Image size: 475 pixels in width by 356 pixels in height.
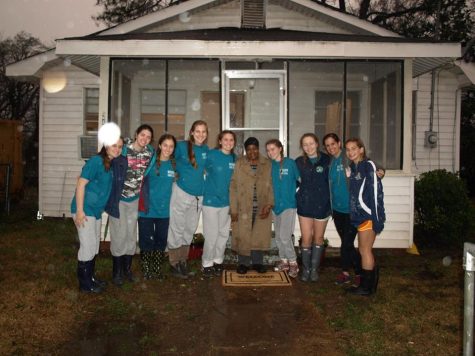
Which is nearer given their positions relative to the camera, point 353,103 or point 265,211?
Answer: point 265,211

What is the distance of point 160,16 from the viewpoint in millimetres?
10062

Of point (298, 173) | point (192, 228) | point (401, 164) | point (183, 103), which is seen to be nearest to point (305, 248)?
point (298, 173)

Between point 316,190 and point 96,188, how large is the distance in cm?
257

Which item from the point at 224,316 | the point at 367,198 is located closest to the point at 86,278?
the point at 224,316

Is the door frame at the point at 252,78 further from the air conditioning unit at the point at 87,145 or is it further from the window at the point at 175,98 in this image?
the air conditioning unit at the point at 87,145

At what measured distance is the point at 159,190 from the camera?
5.56 meters

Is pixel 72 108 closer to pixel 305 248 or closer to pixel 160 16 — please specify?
pixel 160 16

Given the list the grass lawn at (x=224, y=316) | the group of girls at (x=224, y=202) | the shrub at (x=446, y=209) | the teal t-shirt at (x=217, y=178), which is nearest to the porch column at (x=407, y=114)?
the shrub at (x=446, y=209)

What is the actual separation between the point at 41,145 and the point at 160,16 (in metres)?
4.57

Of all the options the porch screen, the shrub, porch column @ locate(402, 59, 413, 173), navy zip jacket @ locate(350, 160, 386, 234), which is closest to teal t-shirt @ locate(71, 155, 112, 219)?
navy zip jacket @ locate(350, 160, 386, 234)

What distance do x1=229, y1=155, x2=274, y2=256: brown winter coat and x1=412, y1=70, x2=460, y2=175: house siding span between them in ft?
21.7

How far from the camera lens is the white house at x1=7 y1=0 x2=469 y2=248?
720 centimetres

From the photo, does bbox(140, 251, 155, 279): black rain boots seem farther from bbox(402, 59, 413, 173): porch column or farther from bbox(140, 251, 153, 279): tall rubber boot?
bbox(402, 59, 413, 173): porch column

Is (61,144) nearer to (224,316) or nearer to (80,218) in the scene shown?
(80,218)
